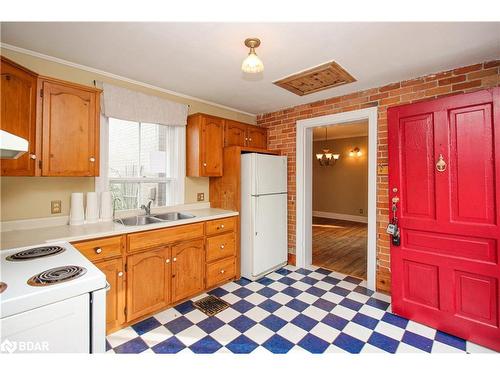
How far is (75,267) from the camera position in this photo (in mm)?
1320

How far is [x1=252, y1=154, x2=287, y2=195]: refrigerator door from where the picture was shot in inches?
123

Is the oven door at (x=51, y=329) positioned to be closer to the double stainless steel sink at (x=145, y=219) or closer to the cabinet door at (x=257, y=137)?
the double stainless steel sink at (x=145, y=219)

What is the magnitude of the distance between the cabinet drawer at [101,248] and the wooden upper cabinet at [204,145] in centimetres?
128

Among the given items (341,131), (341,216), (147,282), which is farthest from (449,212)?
(341,216)

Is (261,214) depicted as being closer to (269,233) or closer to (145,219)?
(269,233)

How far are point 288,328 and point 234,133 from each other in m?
2.41

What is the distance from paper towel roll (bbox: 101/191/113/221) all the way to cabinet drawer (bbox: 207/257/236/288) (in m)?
1.15

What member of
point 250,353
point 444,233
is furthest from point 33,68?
point 444,233

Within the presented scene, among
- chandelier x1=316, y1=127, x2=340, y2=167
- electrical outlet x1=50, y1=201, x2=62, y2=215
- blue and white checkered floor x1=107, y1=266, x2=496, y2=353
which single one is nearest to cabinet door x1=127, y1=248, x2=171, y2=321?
blue and white checkered floor x1=107, y1=266, x2=496, y2=353

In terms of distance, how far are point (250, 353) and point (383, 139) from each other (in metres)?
2.43

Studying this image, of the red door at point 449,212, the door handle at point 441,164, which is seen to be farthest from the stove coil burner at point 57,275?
the door handle at point 441,164

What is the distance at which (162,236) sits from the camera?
2314 millimetres

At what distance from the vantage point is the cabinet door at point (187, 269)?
244 cm
